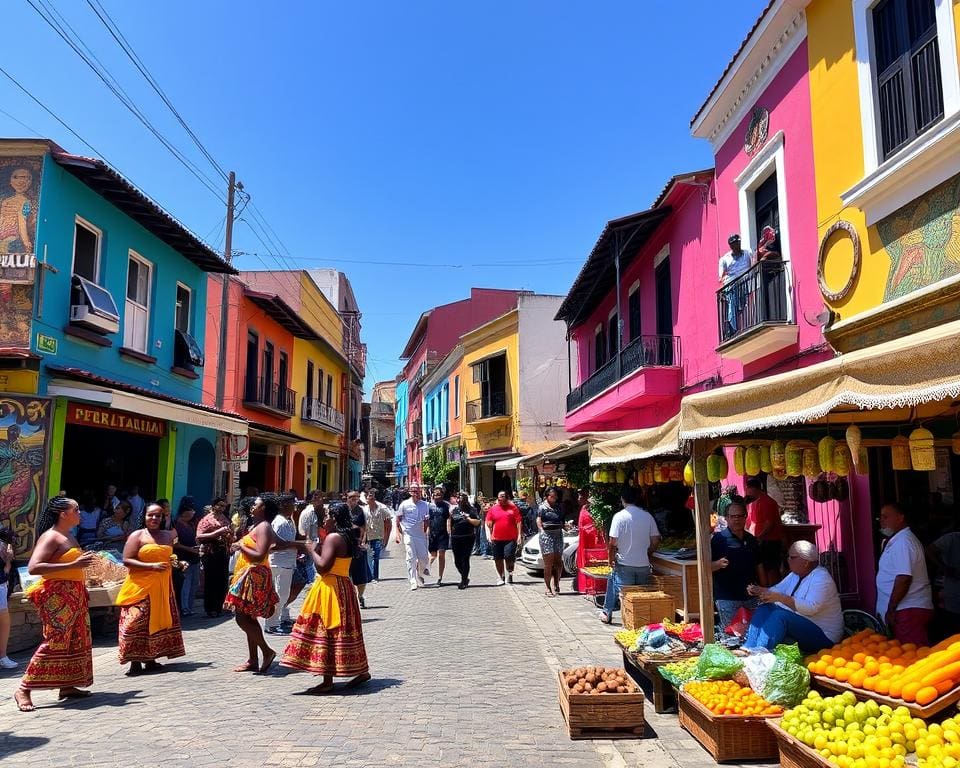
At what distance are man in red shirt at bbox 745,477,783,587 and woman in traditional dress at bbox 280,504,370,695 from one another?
13.8ft

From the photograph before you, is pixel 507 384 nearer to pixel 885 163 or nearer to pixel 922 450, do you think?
pixel 885 163

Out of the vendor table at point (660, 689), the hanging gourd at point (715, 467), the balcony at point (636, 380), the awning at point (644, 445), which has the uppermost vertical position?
the balcony at point (636, 380)

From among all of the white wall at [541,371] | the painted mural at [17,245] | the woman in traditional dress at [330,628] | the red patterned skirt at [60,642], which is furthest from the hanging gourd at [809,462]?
the white wall at [541,371]

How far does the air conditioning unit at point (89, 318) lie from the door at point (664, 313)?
983cm

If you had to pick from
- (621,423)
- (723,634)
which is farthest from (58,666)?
(621,423)

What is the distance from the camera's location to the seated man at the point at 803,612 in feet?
17.9

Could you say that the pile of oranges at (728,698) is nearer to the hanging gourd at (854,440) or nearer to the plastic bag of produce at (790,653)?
the plastic bag of produce at (790,653)

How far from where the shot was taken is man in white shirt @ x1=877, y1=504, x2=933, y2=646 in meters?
5.51

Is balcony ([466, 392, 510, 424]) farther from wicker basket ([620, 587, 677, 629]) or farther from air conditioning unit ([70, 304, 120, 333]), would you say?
wicker basket ([620, 587, 677, 629])

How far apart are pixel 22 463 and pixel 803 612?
9.71 meters

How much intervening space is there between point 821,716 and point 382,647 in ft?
16.7

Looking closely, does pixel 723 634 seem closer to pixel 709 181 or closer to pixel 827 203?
pixel 827 203

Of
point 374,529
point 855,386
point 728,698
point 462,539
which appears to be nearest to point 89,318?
point 374,529

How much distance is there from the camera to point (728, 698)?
4.96 metres
